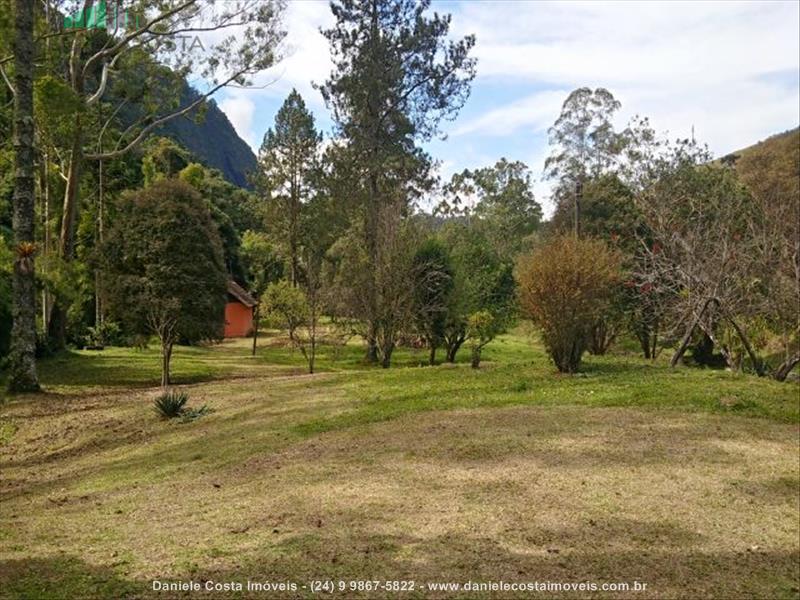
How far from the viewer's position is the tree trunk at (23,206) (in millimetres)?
12672

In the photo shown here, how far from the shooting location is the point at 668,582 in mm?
4348

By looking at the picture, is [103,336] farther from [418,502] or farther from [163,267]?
[418,502]

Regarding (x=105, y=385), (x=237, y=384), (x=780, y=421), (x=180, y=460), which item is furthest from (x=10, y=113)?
(x=780, y=421)

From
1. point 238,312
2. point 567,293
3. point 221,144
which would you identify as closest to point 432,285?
point 567,293

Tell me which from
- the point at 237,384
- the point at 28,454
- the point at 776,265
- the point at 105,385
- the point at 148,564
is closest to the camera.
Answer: the point at 148,564

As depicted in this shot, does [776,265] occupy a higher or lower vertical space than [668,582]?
higher

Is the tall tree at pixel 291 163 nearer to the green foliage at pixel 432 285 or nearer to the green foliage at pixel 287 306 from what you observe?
the green foliage at pixel 287 306

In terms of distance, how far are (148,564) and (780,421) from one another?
8468mm

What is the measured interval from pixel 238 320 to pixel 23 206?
28.1m

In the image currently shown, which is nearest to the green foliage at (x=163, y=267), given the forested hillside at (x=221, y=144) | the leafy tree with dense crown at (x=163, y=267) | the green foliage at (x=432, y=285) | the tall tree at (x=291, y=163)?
the leafy tree with dense crown at (x=163, y=267)

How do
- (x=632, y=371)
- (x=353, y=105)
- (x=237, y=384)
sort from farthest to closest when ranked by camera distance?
(x=353, y=105) < (x=237, y=384) < (x=632, y=371)

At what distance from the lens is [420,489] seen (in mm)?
6062

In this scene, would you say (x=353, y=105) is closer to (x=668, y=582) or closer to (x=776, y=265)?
(x=776, y=265)

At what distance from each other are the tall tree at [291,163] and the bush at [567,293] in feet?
92.0
